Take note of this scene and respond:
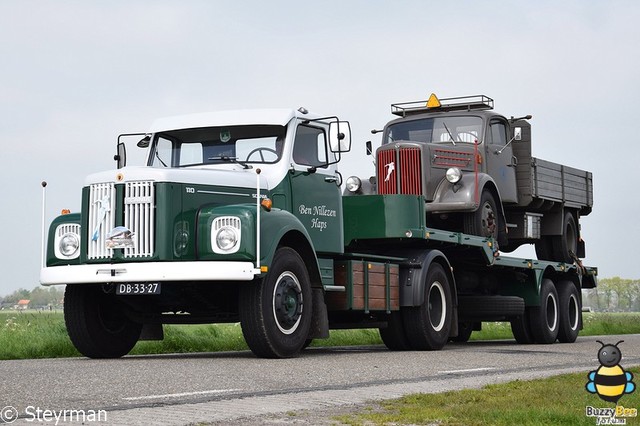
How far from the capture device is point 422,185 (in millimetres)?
17078

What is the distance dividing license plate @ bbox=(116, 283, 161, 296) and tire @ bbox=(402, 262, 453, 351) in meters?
4.63

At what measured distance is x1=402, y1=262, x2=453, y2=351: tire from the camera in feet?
50.1

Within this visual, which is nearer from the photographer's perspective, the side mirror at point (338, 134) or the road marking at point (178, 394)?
the road marking at point (178, 394)

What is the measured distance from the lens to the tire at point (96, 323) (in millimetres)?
12883

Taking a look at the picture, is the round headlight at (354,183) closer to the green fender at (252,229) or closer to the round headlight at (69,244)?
the green fender at (252,229)

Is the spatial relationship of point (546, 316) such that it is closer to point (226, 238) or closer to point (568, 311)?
point (568, 311)

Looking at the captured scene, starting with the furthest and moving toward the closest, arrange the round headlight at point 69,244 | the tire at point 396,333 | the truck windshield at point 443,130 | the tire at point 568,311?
1. the tire at point 568,311
2. the truck windshield at point 443,130
3. the tire at point 396,333
4. the round headlight at point 69,244

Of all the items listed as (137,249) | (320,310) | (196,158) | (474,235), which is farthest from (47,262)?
(474,235)

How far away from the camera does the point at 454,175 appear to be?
677 inches

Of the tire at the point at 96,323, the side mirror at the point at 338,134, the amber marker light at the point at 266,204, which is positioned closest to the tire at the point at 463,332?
the side mirror at the point at 338,134

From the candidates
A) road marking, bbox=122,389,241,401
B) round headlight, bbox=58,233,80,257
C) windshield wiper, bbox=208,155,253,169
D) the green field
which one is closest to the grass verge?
road marking, bbox=122,389,241,401

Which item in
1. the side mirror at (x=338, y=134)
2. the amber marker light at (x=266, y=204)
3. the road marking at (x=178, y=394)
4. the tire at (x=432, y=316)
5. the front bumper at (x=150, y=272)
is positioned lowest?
the road marking at (x=178, y=394)

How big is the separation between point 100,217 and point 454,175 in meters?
6.72

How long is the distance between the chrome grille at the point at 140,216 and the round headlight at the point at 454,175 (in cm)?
644
